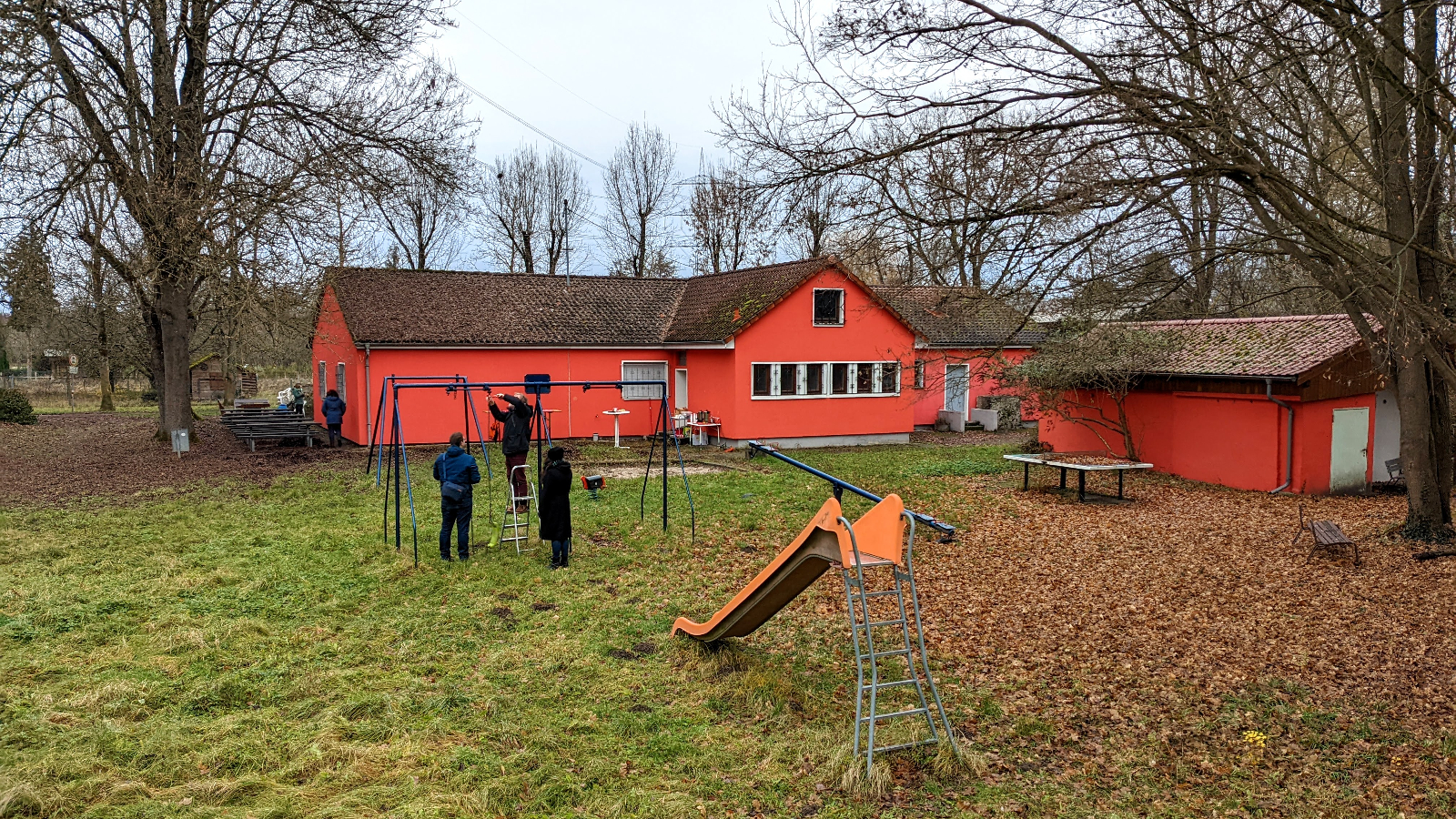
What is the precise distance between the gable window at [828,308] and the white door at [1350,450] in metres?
12.2

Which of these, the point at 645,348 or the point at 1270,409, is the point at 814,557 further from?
the point at 645,348

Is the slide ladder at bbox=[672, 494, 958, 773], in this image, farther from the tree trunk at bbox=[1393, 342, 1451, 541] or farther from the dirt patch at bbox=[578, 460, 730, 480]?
the dirt patch at bbox=[578, 460, 730, 480]

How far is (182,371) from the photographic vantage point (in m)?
21.7

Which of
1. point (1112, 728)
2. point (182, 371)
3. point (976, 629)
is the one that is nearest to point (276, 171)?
point (182, 371)

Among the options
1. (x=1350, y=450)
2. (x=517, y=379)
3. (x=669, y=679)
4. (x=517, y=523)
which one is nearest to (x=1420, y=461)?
(x=1350, y=450)

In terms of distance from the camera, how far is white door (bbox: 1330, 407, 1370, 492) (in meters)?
17.2

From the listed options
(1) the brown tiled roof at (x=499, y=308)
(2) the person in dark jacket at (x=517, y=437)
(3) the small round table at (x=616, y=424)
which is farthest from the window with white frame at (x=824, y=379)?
(2) the person in dark jacket at (x=517, y=437)

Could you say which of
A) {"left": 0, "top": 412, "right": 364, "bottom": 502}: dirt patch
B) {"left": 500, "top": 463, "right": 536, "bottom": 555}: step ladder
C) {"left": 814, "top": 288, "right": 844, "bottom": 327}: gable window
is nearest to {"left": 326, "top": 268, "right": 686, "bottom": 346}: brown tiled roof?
{"left": 0, "top": 412, "right": 364, "bottom": 502}: dirt patch

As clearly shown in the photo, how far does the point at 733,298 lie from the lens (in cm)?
2605

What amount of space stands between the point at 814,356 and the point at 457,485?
49.9 feet

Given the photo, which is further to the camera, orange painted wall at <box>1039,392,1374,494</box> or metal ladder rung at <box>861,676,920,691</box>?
orange painted wall at <box>1039,392,1374,494</box>

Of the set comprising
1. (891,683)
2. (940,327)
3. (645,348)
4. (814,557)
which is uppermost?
(940,327)

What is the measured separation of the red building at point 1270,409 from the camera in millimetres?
16875

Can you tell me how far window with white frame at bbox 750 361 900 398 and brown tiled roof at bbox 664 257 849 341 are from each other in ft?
5.00
